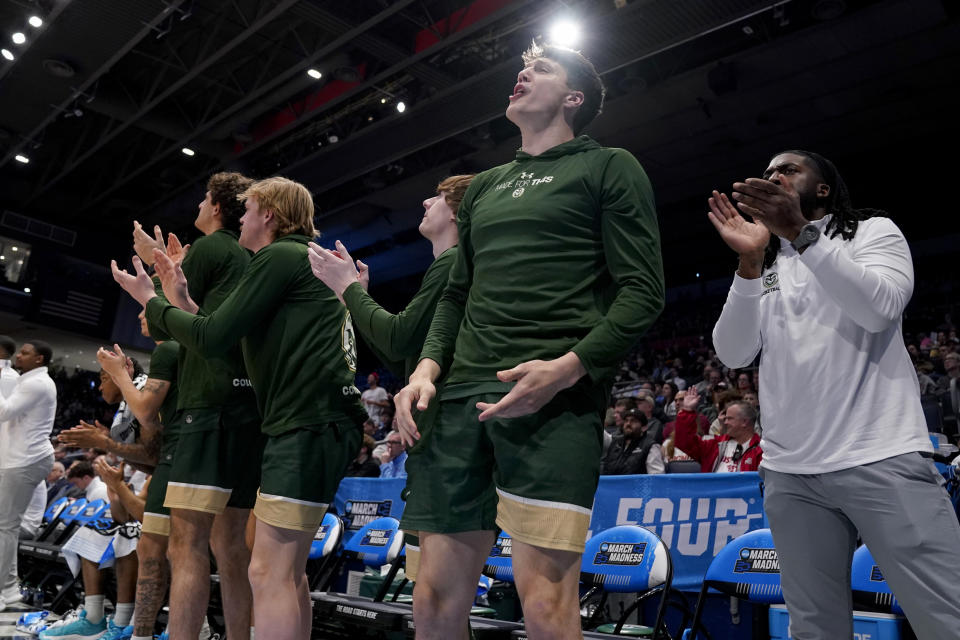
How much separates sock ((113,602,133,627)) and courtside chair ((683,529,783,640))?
292 cm

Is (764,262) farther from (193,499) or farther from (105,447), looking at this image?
(105,447)

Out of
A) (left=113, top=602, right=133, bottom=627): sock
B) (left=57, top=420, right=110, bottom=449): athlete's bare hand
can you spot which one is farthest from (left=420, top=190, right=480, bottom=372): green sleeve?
(left=113, top=602, right=133, bottom=627): sock

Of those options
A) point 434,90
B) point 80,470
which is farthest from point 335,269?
point 434,90

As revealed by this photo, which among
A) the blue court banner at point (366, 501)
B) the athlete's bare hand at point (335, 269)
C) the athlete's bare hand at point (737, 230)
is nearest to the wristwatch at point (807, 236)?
the athlete's bare hand at point (737, 230)

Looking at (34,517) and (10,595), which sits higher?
(34,517)

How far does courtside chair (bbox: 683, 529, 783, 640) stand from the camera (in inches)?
120

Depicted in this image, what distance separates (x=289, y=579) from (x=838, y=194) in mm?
1870

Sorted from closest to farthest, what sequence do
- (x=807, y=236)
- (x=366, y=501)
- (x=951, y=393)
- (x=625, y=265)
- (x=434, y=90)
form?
(x=625, y=265) < (x=807, y=236) < (x=366, y=501) < (x=951, y=393) < (x=434, y=90)

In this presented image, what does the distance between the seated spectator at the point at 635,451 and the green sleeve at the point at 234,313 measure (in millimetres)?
4543

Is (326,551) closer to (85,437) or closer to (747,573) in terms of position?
(85,437)

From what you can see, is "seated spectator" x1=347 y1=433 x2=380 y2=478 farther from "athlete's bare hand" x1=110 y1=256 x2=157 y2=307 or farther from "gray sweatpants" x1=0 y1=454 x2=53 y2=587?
"athlete's bare hand" x1=110 y1=256 x2=157 y2=307

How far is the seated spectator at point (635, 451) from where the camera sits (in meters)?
6.61

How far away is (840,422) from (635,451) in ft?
16.4

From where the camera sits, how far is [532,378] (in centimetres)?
153
